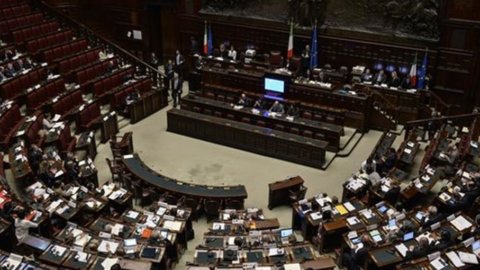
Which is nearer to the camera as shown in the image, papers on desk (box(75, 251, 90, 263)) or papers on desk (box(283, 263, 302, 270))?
papers on desk (box(283, 263, 302, 270))

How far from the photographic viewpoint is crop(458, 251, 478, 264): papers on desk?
932 centimetres

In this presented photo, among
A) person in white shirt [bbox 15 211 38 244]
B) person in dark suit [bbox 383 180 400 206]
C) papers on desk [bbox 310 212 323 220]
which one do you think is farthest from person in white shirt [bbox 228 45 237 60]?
person in white shirt [bbox 15 211 38 244]

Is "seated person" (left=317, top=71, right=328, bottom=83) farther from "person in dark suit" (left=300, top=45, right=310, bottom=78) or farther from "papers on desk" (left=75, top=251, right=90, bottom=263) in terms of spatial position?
"papers on desk" (left=75, top=251, right=90, bottom=263)

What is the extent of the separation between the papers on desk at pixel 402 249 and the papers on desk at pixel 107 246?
5.82m

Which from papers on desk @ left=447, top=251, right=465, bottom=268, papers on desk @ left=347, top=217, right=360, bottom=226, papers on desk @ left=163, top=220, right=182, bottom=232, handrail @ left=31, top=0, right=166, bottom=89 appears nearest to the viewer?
papers on desk @ left=447, top=251, right=465, bottom=268

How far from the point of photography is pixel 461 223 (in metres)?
10.7

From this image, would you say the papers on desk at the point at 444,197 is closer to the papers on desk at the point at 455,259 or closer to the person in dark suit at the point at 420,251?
the person in dark suit at the point at 420,251

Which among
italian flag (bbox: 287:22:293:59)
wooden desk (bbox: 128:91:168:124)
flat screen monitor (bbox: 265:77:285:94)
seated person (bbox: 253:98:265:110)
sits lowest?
wooden desk (bbox: 128:91:168:124)

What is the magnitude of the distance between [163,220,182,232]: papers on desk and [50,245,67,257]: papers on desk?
2298mm

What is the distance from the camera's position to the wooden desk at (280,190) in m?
13.1

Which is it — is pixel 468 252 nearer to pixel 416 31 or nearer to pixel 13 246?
pixel 13 246

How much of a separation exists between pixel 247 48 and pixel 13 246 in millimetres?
14073

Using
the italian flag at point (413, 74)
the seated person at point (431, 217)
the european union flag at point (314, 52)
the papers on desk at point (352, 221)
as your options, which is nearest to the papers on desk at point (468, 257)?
the seated person at point (431, 217)

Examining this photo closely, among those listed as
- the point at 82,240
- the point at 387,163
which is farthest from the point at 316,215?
the point at 82,240
